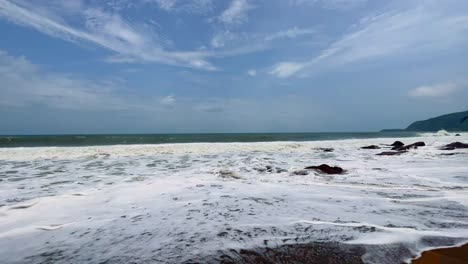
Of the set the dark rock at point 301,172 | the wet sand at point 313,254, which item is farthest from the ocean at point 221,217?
the dark rock at point 301,172

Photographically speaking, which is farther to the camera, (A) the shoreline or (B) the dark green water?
(B) the dark green water

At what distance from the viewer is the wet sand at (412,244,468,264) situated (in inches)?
83.9

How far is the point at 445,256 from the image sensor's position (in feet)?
7.21

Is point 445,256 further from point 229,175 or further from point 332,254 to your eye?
point 229,175

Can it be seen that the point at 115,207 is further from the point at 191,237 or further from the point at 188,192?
the point at 191,237

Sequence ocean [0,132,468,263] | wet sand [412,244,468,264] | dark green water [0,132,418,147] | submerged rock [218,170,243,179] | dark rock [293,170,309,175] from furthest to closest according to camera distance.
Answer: dark green water [0,132,418,147]
dark rock [293,170,309,175]
submerged rock [218,170,243,179]
ocean [0,132,468,263]
wet sand [412,244,468,264]

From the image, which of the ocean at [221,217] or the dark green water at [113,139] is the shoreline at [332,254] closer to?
the ocean at [221,217]

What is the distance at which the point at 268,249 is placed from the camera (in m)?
2.34

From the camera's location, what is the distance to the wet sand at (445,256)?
2.13 meters

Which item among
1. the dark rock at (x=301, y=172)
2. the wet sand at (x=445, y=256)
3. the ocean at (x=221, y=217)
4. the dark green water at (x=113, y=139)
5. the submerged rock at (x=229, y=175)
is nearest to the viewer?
the wet sand at (x=445, y=256)

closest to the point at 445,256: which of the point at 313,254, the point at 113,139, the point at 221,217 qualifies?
the point at 313,254

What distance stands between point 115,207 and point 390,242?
3.13m

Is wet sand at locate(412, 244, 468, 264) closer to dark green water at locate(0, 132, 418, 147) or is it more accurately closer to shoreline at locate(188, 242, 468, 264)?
shoreline at locate(188, 242, 468, 264)

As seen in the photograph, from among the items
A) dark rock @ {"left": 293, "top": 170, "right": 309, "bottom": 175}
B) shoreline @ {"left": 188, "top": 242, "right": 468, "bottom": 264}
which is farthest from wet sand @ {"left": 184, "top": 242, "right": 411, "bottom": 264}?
dark rock @ {"left": 293, "top": 170, "right": 309, "bottom": 175}
